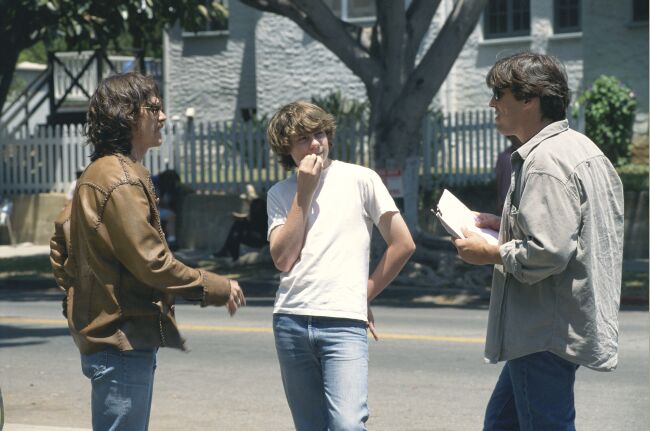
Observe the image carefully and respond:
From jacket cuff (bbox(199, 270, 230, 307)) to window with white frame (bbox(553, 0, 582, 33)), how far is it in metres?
23.7

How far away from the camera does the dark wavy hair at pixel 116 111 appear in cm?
441

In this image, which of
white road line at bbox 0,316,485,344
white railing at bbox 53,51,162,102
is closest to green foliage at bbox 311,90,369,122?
white railing at bbox 53,51,162,102

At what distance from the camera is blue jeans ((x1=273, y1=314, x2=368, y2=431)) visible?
4773mm

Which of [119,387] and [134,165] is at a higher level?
[134,165]

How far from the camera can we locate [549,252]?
4059 mm

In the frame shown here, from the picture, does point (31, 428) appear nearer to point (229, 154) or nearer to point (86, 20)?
point (86, 20)

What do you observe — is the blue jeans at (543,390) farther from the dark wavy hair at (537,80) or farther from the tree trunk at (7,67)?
the tree trunk at (7,67)

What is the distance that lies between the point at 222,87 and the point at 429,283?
53.6ft

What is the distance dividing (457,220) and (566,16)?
23.7 metres

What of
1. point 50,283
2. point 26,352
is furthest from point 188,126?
point 26,352

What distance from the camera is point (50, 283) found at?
17.6 meters

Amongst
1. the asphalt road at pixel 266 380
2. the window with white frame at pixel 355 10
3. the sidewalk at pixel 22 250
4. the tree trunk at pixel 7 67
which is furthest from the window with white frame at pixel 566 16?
the asphalt road at pixel 266 380

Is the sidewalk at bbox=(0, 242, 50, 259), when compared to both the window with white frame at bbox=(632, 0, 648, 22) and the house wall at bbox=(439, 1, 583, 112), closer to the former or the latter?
the house wall at bbox=(439, 1, 583, 112)

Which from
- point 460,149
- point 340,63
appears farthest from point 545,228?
point 340,63
